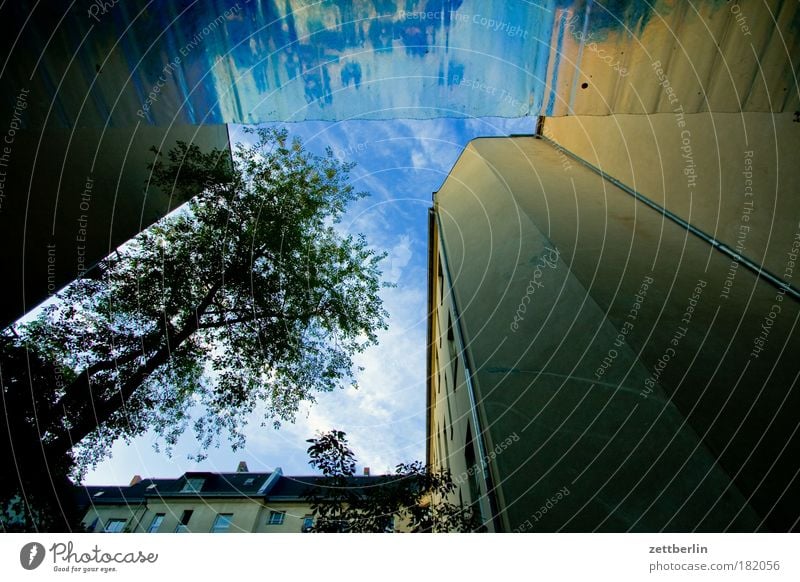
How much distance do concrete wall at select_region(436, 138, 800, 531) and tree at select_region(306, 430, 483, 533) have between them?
1.81m

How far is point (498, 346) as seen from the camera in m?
6.17

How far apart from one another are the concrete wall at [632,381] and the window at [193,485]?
85.4 ft

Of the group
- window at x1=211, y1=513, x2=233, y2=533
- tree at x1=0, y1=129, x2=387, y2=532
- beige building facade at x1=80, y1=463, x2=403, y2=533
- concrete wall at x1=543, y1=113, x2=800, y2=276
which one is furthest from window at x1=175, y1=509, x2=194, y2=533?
concrete wall at x1=543, y1=113, x2=800, y2=276

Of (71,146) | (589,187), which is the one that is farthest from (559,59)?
(71,146)

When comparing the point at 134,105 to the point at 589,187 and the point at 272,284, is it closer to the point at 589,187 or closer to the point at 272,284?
the point at 272,284

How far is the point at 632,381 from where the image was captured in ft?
13.2

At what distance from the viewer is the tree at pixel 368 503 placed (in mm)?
5223

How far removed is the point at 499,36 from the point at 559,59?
70cm

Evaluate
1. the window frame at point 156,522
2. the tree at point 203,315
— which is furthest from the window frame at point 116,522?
the tree at point 203,315

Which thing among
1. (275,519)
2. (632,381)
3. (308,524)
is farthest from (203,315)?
(275,519)

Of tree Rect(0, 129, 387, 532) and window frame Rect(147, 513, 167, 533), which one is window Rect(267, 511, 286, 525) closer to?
window frame Rect(147, 513, 167, 533)

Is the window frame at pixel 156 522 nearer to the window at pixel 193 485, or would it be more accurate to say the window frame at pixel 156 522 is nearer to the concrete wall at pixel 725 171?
the window at pixel 193 485

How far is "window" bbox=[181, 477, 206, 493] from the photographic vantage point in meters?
23.2

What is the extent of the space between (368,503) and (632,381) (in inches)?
177
